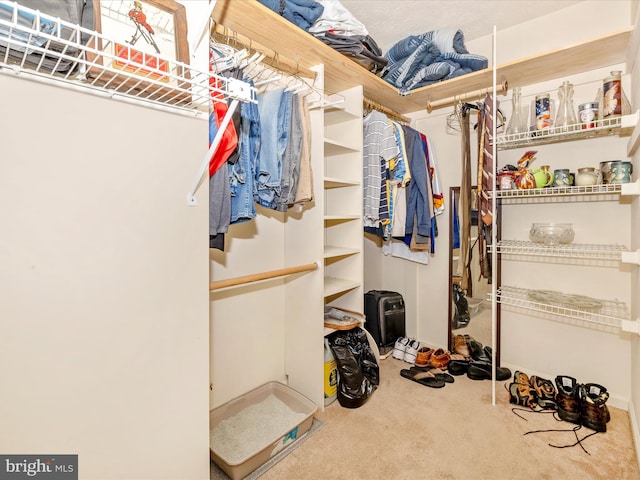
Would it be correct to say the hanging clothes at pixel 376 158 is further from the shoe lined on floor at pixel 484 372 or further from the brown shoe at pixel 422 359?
the shoe lined on floor at pixel 484 372

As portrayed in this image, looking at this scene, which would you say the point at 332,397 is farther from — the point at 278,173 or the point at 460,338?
the point at 278,173

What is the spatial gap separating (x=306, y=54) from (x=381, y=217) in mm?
1147

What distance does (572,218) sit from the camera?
2.12m

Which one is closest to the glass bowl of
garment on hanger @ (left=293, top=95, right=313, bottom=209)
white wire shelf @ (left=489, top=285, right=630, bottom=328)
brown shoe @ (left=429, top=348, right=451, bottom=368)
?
white wire shelf @ (left=489, top=285, right=630, bottom=328)

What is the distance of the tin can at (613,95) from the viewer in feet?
5.63

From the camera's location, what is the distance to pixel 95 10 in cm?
88

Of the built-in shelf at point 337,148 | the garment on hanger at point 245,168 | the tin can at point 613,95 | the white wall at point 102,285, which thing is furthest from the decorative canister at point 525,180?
the white wall at point 102,285

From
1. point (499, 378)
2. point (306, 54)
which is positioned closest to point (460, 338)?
point (499, 378)

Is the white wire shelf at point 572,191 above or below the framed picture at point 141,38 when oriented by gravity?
below

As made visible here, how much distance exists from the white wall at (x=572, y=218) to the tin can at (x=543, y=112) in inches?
9.7

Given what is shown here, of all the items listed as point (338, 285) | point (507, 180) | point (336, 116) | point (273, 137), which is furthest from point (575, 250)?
point (273, 137)

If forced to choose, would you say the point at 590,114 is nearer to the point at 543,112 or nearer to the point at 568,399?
the point at 543,112

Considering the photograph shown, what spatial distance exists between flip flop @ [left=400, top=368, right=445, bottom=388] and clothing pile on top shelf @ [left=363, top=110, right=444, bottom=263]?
36.9 inches

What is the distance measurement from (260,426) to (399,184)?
178 centimetres
